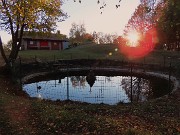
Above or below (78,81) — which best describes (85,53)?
above

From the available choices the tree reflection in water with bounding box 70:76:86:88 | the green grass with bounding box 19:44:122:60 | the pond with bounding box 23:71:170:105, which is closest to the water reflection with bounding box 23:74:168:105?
the pond with bounding box 23:71:170:105

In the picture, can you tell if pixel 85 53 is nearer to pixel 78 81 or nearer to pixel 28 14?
pixel 78 81

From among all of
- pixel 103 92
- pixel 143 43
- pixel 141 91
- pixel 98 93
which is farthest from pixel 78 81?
pixel 143 43

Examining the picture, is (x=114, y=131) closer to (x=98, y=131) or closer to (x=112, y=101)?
(x=98, y=131)

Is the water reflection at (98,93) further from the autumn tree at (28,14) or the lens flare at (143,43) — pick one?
the lens flare at (143,43)

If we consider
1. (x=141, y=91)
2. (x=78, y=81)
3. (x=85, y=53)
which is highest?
(x=85, y=53)

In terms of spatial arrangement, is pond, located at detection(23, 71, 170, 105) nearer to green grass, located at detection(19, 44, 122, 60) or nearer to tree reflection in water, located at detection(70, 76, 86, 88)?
tree reflection in water, located at detection(70, 76, 86, 88)

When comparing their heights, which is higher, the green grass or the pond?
the green grass

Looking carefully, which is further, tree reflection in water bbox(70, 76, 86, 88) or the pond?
tree reflection in water bbox(70, 76, 86, 88)

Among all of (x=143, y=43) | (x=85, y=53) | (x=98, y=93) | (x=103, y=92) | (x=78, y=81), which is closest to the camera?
(x=98, y=93)

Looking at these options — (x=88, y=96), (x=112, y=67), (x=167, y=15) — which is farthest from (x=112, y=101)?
(x=112, y=67)

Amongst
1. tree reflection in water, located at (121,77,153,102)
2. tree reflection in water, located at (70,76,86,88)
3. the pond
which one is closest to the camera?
the pond

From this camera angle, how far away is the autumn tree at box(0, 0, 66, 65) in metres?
28.0

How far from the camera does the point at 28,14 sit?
28.6 m
